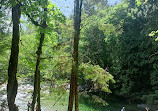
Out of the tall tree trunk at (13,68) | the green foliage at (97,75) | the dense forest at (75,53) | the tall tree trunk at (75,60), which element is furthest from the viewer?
the tall tree trunk at (75,60)

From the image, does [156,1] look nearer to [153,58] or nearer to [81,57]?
[153,58]

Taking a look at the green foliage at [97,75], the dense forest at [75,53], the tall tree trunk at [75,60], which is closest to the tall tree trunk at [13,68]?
the dense forest at [75,53]

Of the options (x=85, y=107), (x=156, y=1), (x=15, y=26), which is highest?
(x=156, y=1)

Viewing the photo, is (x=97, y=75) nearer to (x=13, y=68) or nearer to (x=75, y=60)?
(x=75, y=60)

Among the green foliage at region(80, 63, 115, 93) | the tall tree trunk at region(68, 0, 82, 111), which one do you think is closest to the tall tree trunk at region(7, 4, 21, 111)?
the tall tree trunk at region(68, 0, 82, 111)

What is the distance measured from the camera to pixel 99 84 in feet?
25.3

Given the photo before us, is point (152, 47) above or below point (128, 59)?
above

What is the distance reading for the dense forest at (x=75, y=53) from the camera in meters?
5.46

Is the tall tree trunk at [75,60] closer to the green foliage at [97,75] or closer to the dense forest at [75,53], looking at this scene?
the dense forest at [75,53]

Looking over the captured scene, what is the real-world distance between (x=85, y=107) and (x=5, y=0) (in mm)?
15352

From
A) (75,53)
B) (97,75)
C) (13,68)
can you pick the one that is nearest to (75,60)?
(75,53)

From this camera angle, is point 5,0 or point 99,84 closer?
point 5,0

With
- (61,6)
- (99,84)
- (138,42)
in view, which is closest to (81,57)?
(99,84)

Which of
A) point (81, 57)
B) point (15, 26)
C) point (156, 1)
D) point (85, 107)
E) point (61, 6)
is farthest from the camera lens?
point (85, 107)
